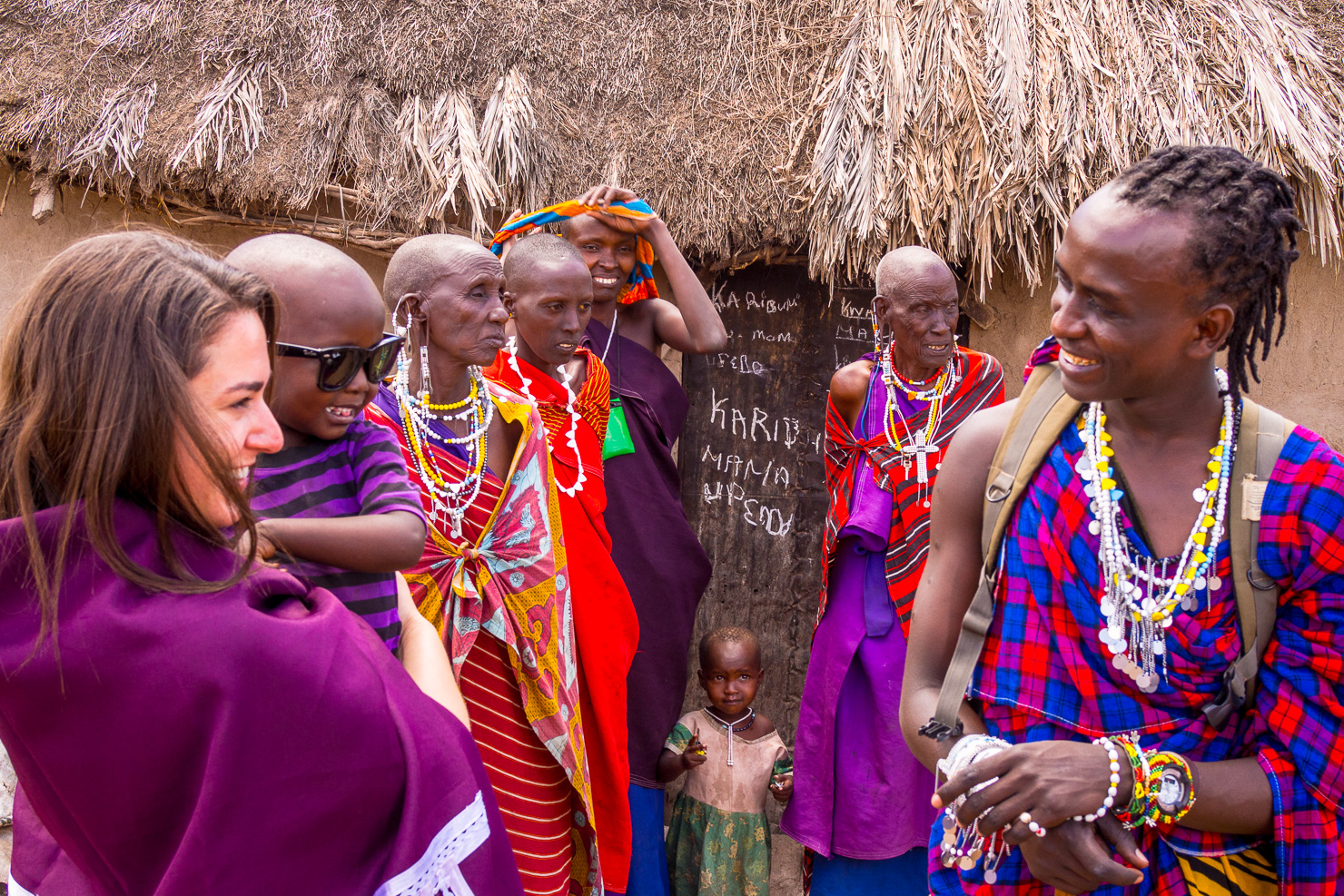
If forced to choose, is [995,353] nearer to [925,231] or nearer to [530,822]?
[925,231]

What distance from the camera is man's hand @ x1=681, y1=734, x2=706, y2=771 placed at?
359cm

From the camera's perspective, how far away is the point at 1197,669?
1.59 metres

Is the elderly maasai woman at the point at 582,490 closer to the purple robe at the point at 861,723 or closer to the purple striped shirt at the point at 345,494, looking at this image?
the purple robe at the point at 861,723

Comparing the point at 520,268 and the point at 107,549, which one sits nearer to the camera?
the point at 107,549

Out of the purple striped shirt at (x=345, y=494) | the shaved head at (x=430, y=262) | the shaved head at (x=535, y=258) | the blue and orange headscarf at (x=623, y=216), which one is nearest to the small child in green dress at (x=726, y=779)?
the blue and orange headscarf at (x=623, y=216)

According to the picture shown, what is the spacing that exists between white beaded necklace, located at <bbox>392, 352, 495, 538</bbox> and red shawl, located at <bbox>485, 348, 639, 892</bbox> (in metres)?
0.37

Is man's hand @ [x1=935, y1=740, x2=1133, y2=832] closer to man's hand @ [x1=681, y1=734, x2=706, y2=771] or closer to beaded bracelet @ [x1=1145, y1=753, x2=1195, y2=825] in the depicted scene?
beaded bracelet @ [x1=1145, y1=753, x2=1195, y2=825]

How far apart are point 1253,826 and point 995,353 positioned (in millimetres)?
2935

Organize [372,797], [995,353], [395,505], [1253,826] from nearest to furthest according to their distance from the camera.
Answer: [372,797], [1253,826], [395,505], [995,353]

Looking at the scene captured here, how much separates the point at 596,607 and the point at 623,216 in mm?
1510

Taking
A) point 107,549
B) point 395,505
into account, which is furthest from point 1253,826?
point 107,549

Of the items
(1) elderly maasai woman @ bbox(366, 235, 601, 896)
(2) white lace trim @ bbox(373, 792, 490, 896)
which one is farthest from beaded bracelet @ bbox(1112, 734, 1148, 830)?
(1) elderly maasai woman @ bbox(366, 235, 601, 896)

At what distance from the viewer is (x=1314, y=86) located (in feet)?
13.0

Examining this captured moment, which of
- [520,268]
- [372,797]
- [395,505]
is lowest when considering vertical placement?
[372,797]
